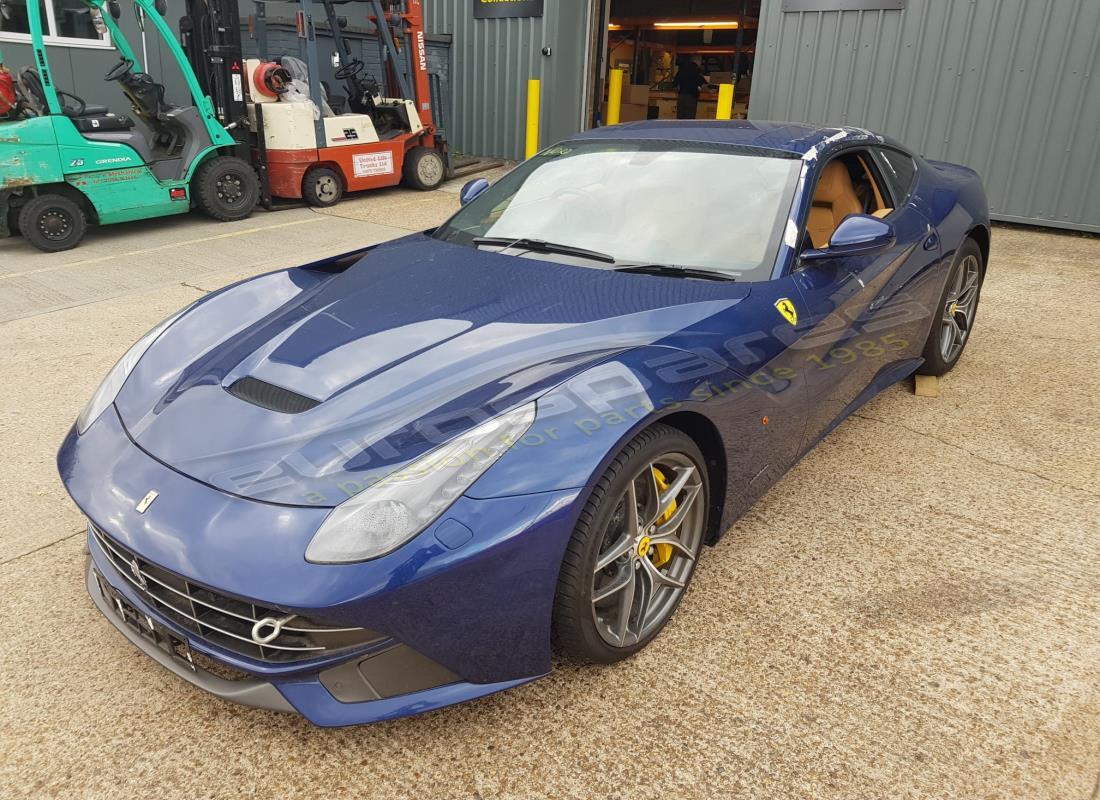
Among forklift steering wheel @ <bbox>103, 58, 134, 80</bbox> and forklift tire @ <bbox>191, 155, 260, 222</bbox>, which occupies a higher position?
forklift steering wheel @ <bbox>103, 58, 134, 80</bbox>

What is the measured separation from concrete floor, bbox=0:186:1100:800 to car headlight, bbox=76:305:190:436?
0.60 metres

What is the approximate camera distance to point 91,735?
2.07 m

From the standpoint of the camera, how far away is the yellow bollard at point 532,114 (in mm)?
11195

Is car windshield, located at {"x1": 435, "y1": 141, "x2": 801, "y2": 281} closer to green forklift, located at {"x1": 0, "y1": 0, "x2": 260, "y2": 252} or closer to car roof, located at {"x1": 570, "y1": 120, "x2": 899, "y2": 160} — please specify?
car roof, located at {"x1": 570, "y1": 120, "x2": 899, "y2": 160}

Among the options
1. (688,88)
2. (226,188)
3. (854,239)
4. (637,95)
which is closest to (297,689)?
(854,239)

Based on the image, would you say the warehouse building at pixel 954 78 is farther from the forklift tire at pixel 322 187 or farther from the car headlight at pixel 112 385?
the car headlight at pixel 112 385

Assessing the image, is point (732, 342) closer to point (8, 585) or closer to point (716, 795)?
point (716, 795)

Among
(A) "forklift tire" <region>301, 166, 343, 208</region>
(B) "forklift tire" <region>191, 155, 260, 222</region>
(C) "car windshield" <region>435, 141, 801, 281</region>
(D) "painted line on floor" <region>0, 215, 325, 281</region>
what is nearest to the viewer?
(C) "car windshield" <region>435, 141, 801, 281</region>

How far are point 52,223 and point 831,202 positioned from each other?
687cm

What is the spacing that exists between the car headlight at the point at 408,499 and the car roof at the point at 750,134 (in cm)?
183

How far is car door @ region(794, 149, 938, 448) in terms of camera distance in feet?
9.47

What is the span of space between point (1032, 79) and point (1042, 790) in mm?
8422

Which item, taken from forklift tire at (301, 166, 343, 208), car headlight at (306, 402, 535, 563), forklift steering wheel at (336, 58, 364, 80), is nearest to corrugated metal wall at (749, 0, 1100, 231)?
forklift steering wheel at (336, 58, 364, 80)

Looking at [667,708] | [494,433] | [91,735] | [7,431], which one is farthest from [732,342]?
[7,431]
